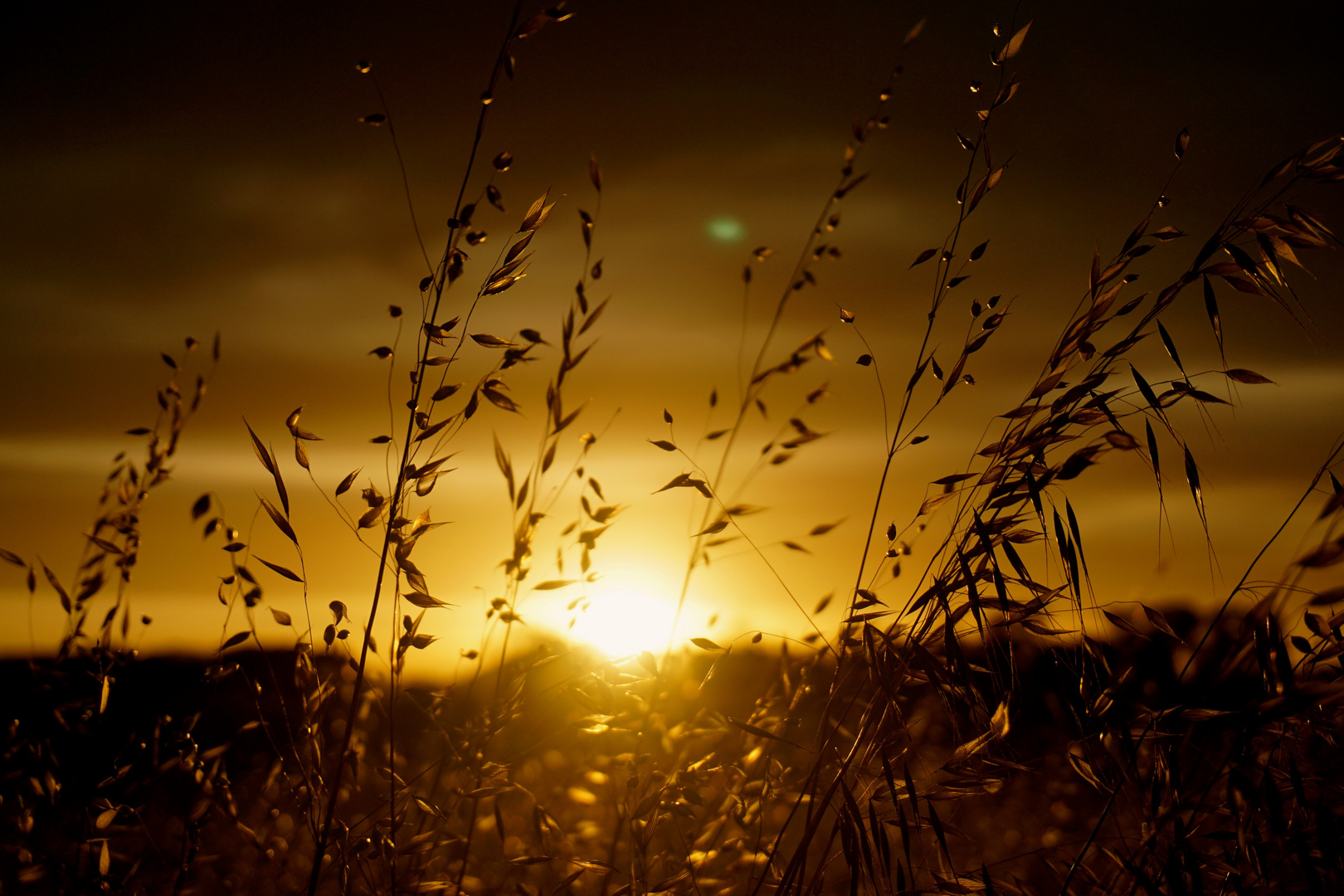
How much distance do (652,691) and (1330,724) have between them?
1.33m

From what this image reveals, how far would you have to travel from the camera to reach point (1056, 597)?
1506 millimetres

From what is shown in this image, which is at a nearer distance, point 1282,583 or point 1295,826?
point 1282,583

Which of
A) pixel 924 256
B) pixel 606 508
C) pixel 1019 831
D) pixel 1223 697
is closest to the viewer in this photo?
pixel 1223 697

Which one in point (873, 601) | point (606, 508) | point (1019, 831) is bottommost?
point (1019, 831)

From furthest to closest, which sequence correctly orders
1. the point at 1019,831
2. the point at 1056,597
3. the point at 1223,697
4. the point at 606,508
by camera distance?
the point at 1019,831
the point at 606,508
the point at 1056,597
the point at 1223,697

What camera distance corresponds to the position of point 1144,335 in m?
1.45

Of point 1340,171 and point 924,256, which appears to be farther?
point 924,256

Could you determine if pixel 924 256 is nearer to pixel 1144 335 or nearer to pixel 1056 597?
pixel 1144 335

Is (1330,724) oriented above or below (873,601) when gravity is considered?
below

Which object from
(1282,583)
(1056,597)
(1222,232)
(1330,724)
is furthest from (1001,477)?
(1330,724)

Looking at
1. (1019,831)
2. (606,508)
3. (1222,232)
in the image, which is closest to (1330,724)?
(1222,232)

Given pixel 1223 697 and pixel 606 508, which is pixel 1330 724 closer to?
pixel 1223 697

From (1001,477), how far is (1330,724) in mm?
772

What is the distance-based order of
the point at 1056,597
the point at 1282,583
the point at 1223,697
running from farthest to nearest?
the point at 1056,597
the point at 1223,697
the point at 1282,583
